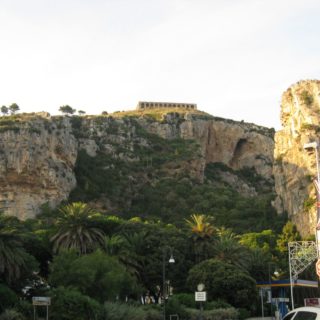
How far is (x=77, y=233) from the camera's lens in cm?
5941

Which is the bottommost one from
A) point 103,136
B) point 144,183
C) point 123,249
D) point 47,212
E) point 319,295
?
point 319,295

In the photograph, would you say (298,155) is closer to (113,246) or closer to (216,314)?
(113,246)

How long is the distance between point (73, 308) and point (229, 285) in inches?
941

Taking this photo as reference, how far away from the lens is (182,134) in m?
157

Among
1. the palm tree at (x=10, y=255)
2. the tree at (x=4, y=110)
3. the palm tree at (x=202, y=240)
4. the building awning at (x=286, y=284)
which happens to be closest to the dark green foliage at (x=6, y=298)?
the palm tree at (x=10, y=255)

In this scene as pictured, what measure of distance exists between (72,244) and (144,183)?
7593cm

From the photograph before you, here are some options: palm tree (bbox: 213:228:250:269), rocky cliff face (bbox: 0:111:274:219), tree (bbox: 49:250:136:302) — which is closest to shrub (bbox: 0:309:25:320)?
tree (bbox: 49:250:136:302)

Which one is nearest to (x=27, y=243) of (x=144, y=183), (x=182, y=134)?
(x=144, y=183)

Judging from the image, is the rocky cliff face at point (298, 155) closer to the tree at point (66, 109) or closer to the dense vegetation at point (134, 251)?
the dense vegetation at point (134, 251)

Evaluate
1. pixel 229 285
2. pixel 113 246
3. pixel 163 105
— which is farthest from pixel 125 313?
pixel 163 105

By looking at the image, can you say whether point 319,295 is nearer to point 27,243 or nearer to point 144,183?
point 27,243

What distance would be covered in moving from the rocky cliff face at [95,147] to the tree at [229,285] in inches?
2099

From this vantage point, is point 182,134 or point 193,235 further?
point 182,134

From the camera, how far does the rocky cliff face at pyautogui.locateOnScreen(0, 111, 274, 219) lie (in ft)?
350
